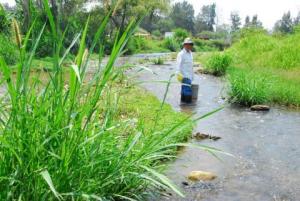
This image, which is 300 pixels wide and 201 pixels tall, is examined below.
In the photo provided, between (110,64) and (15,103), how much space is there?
1.93 feet

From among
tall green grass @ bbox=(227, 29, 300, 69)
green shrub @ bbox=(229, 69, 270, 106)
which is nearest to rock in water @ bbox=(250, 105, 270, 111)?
green shrub @ bbox=(229, 69, 270, 106)

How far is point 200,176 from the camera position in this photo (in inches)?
188

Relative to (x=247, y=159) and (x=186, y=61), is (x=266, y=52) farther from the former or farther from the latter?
→ (x=247, y=159)

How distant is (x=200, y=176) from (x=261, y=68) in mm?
9910

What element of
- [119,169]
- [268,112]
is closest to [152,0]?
[268,112]

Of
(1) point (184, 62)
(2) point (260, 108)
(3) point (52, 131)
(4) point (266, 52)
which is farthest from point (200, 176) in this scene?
(4) point (266, 52)

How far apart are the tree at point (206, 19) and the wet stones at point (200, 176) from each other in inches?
3096

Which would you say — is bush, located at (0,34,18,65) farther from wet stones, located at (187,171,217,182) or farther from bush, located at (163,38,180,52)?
bush, located at (163,38,180,52)

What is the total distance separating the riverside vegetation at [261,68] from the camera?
968cm

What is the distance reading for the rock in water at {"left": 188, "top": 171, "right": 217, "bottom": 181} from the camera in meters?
4.75

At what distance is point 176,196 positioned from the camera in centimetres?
409

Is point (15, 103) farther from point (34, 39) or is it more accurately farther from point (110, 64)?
point (110, 64)

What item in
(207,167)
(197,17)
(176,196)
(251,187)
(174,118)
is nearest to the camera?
(176,196)

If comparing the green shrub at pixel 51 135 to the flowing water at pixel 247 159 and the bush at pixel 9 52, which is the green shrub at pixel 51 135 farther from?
the bush at pixel 9 52
